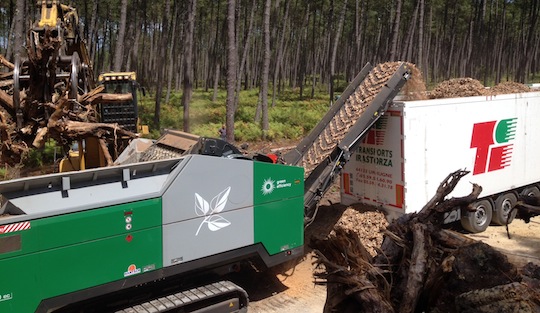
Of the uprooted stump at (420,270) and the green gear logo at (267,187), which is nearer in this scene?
the uprooted stump at (420,270)

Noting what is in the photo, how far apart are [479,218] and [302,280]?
15.5ft

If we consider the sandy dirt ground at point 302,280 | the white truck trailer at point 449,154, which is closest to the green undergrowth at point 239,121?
the sandy dirt ground at point 302,280

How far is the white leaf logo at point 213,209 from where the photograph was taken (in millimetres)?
6811

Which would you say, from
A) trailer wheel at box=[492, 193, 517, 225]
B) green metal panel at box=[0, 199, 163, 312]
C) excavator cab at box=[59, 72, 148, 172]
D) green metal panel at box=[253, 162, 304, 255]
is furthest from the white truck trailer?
green metal panel at box=[0, 199, 163, 312]

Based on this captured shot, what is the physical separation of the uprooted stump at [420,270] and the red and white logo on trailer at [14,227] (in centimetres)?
354

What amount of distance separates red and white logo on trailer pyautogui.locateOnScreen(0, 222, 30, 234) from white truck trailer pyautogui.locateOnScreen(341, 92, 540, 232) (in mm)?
6451

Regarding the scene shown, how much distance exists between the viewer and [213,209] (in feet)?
22.9

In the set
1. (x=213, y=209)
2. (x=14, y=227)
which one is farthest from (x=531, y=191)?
(x=14, y=227)

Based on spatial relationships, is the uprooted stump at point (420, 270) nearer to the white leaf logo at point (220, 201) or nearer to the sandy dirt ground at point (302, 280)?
the sandy dirt ground at point (302, 280)

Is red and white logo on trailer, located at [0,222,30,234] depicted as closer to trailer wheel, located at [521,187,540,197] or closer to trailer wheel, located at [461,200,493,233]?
trailer wheel, located at [461,200,493,233]

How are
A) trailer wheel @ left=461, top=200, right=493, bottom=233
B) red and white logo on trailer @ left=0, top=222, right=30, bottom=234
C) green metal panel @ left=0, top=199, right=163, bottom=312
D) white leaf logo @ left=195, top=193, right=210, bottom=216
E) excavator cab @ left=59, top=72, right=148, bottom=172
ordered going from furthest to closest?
1. trailer wheel @ left=461, top=200, right=493, bottom=233
2. excavator cab @ left=59, top=72, right=148, bottom=172
3. white leaf logo @ left=195, top=193, right=210, bottom=216
4. green metal panel @ left=0, top=199, right=163, bottom=312
5. red and white logo on trailer @ left=0, top=222, right=30, bottom=234

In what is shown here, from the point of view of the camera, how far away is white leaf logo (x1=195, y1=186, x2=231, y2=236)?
681 cm

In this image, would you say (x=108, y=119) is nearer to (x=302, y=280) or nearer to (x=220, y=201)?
(x=220, y=201)

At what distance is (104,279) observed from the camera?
604cm
